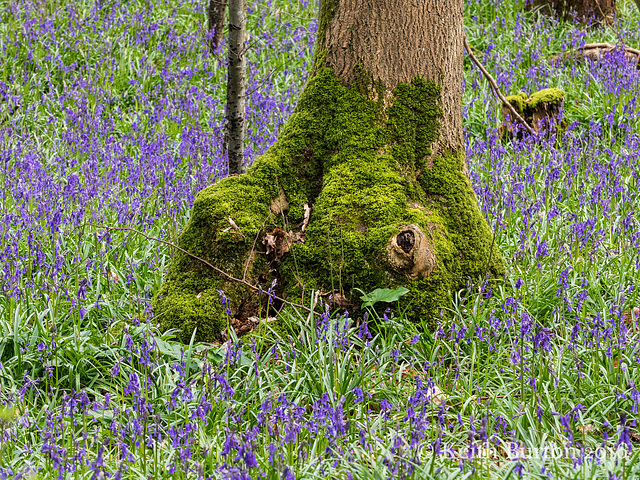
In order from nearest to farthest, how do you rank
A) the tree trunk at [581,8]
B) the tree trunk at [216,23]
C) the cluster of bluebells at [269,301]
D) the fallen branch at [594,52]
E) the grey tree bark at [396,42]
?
the cluster of bluebells at [269,301] < the grey tree bark at [396,42] < the fallen branch at [594,52] < the tree trunk at [216,23] < the tree trunk at [581,8]

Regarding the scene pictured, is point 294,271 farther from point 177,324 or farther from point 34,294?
point 34,294

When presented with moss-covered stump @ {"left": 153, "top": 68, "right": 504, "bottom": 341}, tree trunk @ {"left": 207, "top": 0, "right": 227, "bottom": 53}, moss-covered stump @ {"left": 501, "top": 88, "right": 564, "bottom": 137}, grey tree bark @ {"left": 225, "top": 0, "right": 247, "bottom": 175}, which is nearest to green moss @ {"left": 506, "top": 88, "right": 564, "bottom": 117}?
moss-covered stump @ {"left": 501, "top": 88, "right": 564, "bottom": 137}

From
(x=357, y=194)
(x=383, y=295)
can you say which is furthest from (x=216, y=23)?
(x=383, y=295)

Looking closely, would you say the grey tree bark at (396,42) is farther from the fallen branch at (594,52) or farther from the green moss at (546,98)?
the fallen branch at (594,52)

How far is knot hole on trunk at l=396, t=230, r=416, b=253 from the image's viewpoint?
3432mm

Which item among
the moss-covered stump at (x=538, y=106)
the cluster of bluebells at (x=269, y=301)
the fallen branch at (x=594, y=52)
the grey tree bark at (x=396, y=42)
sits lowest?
the cluster of bluebells at (x=269, y=301)

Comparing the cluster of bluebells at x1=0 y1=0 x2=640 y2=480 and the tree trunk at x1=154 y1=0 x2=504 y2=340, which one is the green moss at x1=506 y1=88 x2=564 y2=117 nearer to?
the cluster of bluebells at x1=0 y1=0 x2=640 y2=480

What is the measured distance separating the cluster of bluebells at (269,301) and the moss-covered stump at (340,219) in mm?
186

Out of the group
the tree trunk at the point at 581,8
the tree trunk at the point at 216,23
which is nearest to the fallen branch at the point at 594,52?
the tree trunk at the point at 581,8

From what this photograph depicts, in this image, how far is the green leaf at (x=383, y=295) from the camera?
3.33 metres

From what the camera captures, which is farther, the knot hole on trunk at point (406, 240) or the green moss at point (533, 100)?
the green moss at point (533, 100)

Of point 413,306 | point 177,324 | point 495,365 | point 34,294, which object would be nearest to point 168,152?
point 34,294

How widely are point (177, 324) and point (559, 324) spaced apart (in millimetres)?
1954

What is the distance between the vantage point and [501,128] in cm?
671
